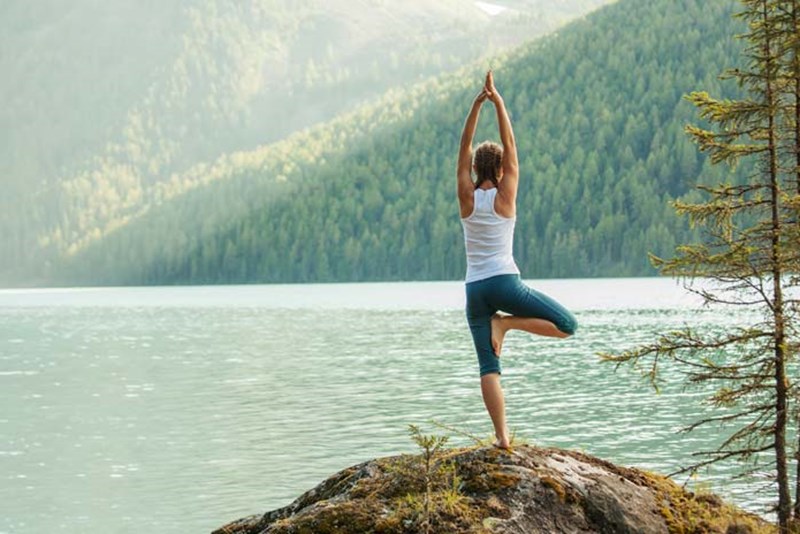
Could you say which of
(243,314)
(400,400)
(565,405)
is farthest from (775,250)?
(243,314)

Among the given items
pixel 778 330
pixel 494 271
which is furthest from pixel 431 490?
pixel 778 330

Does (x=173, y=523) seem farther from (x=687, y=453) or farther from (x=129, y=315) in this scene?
(x=129, y=315)

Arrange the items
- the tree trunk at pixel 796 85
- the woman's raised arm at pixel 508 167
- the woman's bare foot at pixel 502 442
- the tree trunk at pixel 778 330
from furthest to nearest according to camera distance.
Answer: the tree trunk at pixel 796 85, the tree trunk at pixel 778 330, the woman's raised arm at pixel 508 167, the woman's bare foot at pixel 502 442

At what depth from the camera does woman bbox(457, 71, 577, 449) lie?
1012cm

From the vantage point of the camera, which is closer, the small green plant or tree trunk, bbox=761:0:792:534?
the small green plant

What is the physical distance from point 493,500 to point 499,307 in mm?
1717

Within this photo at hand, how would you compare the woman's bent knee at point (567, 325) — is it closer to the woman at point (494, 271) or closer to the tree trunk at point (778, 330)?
the woman at point (494, 271)

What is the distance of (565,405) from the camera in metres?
44.1

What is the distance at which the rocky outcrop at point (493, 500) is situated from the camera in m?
9.15

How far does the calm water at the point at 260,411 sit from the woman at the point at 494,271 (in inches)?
551

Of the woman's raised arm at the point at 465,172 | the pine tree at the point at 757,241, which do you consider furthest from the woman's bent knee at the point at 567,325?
the pine tree at the point at 757,241

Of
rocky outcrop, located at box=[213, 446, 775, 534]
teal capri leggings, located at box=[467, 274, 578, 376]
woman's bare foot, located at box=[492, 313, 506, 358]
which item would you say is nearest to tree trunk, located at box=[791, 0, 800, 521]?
rocky outcrop, located at box=[213, 446, 775, 534]

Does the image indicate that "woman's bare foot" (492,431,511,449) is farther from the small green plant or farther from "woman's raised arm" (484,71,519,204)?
"woman's raised arm" (484,71,519,204)

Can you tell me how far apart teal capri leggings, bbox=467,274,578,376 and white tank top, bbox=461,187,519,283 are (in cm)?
8
